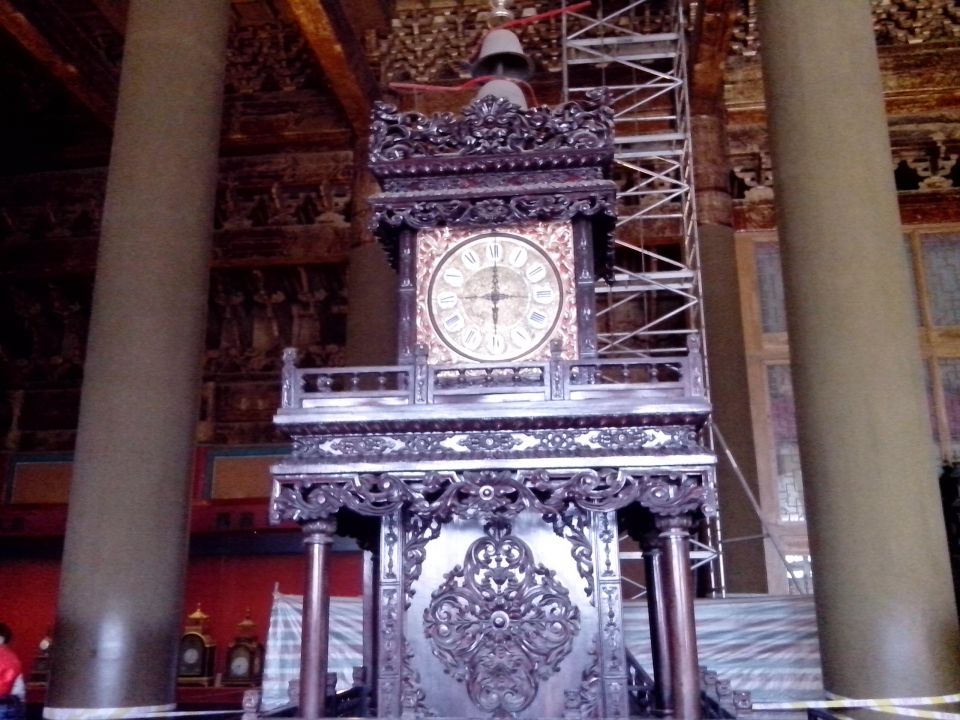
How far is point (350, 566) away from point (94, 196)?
172 inches

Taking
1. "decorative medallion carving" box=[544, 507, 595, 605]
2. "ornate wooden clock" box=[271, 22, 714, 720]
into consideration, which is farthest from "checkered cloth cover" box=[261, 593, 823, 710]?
"decorative medallion carving" box=[544, 507, 595, 605]

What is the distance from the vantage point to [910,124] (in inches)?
301

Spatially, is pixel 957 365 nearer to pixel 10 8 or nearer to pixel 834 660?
pixel 834 660

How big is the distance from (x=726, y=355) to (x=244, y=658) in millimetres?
4878

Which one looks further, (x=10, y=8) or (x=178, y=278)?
(x=10, y=8)

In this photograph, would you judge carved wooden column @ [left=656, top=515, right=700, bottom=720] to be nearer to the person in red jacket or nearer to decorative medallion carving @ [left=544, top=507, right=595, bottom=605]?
decorative medallion carving @ [left=544, top=507, right=595, bottom=605]

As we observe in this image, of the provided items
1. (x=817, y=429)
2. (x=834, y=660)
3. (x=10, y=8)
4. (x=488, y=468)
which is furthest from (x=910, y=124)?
(x=10, y=8)

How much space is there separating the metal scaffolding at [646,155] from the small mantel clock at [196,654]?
3782 mm

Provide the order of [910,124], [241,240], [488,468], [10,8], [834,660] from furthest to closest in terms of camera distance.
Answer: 1. [241,240]
2. [910,124]
3. [10,8]
4. [834,660]
5. [488,468]

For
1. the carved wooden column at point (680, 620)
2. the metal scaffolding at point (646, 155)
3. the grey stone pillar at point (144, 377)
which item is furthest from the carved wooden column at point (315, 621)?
the metal scaffolding at point (646, 155)

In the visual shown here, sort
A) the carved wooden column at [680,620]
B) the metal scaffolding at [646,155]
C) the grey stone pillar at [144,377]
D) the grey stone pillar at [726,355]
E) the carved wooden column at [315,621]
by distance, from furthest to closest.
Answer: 1. the metal scaffolding at [646,155]
2. the grey stone pillar at [726,355]
3. the grey stone pillar at [144,377]
4. the carved wooden column at [315,621]
5. the carved wooden column at [680,620]

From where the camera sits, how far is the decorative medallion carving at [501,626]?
8.39 ft

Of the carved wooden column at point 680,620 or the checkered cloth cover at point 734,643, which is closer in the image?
the carved wooden column at point 680,620

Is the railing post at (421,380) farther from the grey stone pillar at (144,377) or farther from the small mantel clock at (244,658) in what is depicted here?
the small mantel clock at (244,658)
